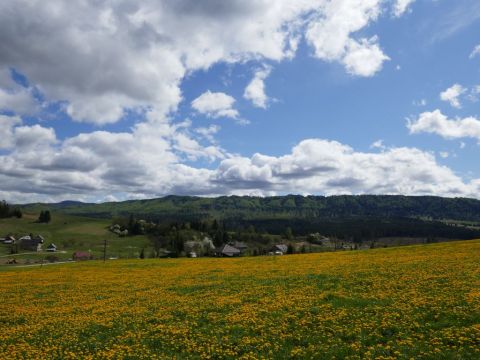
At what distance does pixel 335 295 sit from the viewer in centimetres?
2375

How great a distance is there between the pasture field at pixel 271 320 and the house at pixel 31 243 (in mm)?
169759

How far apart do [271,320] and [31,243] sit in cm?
19765

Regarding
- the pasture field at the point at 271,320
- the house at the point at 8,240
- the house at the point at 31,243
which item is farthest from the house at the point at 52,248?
the pasture field at the point at 271,320

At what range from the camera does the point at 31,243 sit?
184375 mm

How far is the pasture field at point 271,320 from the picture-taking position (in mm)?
14617

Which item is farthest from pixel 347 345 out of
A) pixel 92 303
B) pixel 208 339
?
pixel 92 303

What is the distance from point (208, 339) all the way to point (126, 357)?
3631mm

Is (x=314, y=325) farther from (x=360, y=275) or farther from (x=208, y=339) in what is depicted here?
(x=360, y=275)

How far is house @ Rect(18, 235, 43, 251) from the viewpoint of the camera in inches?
7094

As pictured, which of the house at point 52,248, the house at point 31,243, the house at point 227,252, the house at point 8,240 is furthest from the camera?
the house at point 8,240

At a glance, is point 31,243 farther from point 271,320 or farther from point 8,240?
point 271,320

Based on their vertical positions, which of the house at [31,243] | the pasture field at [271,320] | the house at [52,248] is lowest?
the house at [52,248]

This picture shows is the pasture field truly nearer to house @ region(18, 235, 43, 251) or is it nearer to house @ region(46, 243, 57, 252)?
house @ region(46, 243, 57, 252)

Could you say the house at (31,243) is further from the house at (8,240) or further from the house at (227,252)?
the house at (227,252)
